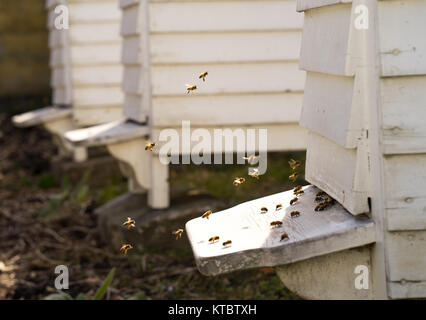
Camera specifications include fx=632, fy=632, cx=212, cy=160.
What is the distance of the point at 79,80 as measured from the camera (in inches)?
296

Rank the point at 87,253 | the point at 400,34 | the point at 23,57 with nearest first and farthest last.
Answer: the point at 400,34, the point at 87,253, the point at 23,57

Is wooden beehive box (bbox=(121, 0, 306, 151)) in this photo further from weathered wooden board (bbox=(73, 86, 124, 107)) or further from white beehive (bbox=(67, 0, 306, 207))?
weathered wooden board (bbox=(73, 86, 124, 107))

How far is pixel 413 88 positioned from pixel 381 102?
13cm

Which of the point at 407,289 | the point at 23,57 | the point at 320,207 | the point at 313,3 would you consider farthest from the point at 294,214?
the point at 23,57

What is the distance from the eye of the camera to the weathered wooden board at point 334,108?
2.33m

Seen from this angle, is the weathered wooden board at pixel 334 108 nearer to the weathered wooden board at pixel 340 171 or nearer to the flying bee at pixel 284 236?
the weathered wooden board at pixel 340 171

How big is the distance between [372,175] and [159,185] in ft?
9.66

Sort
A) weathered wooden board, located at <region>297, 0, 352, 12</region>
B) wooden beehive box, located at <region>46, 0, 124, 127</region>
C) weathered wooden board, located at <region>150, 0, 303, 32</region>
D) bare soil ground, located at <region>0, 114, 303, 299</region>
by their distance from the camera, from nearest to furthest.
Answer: weathered wooden board, located at <region>297, 0, 352, 12</region>
bare soil ground, located at <region>0, 114, 303, 299</region>
weathered wooden board, located at <region>150, 0, 303, 32</region>
wooden beehive box, located at <region>46, 0, 124, 127</region>

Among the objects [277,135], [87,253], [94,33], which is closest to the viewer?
[277,135]

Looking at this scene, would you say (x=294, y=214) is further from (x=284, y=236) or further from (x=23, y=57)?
(x=23, y=57)

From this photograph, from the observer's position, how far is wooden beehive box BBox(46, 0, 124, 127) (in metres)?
7.30

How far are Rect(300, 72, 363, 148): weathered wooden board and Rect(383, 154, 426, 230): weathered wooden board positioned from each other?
174mm

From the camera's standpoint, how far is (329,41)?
2523mm

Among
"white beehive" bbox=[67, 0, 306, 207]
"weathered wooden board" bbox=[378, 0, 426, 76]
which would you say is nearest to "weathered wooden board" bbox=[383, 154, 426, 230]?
"weathered wooden board" bbox=[378, 0, 426, 76]
